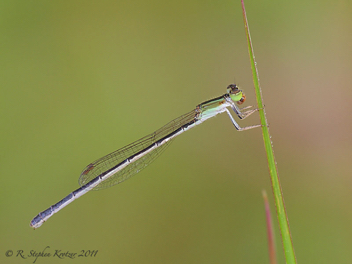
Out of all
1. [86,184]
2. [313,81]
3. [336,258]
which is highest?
[313,81]

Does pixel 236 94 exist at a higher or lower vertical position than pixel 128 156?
higher

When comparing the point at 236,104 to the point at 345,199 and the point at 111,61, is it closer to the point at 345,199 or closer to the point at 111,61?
the point at 345,199

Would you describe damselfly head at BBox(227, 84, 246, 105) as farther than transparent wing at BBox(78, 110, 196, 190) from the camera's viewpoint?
No

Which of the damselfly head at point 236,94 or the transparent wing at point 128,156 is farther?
the transparent wing at point 128,156

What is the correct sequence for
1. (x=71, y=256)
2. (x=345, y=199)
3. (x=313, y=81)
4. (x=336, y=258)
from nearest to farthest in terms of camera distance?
1. (x=336, y=258)
2. (x=345, y=199)
3. (x=71, y=256)
4. (x=313, y=81)

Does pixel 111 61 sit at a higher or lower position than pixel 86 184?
higher

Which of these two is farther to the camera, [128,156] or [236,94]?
[128,156]

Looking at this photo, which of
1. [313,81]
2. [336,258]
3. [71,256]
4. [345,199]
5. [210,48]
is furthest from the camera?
[210,48]

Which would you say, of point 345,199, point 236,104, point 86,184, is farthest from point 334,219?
point 86,184
